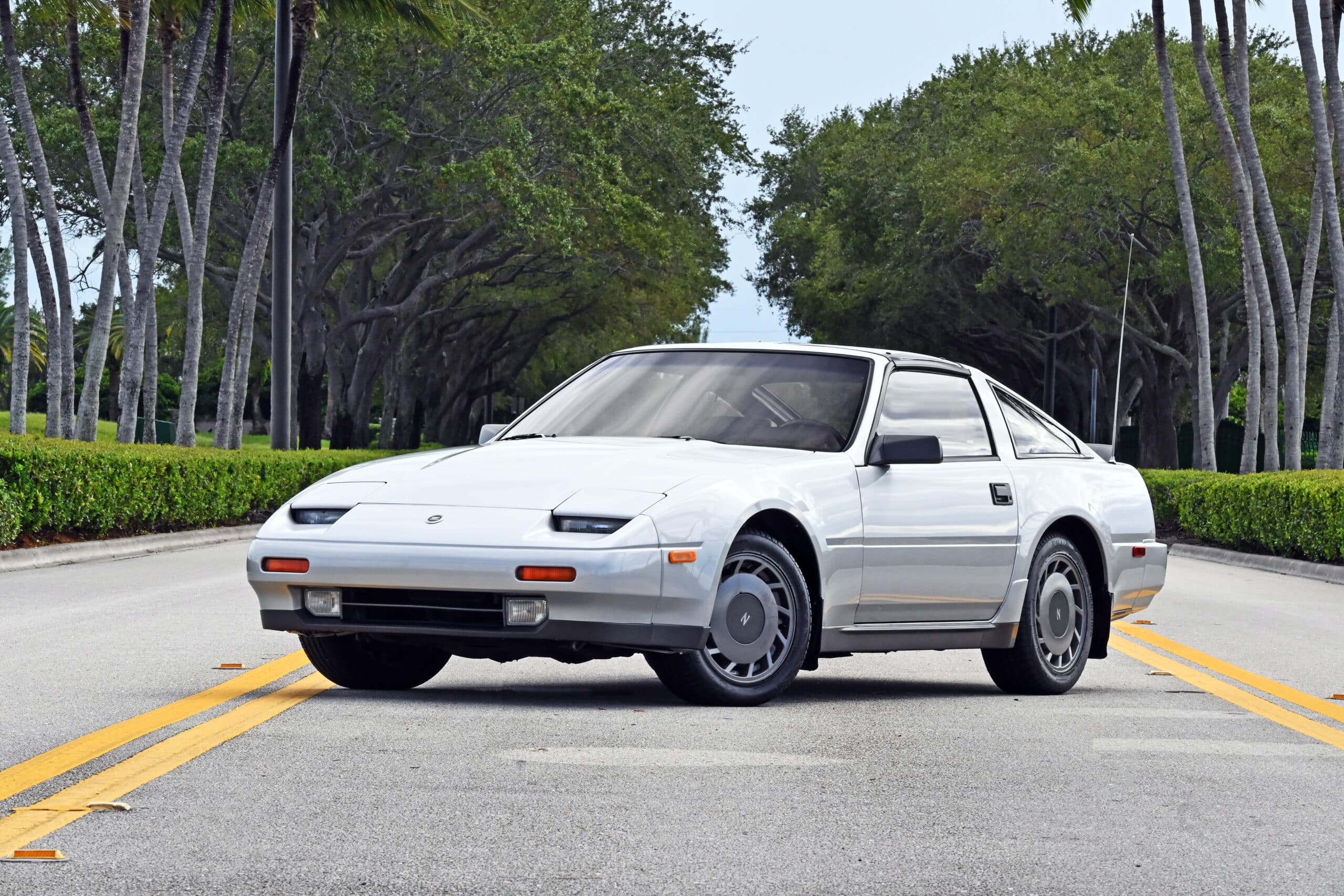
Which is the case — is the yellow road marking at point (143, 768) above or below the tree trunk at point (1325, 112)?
below

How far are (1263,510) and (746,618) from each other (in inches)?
709

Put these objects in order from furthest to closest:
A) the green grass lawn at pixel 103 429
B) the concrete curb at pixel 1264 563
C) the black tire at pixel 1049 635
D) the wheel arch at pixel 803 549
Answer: the green grass lawn at pixel 103 429
the concrete curb at pixel 1264 563
the black tire at pixel 1049 635
the wheel arch at pixel 803 549

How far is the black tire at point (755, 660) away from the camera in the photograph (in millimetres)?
7750

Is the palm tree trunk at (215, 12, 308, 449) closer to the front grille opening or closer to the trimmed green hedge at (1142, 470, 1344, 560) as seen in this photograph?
the trimmed green hedge at (1142, 470, 1344, 560)

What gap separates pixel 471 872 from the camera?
4.93 metres

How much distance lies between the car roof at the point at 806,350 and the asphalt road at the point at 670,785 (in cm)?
157

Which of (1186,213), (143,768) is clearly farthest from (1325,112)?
(143,768)

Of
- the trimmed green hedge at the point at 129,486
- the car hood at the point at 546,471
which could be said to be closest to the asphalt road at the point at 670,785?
the car hood at the point at 546,471

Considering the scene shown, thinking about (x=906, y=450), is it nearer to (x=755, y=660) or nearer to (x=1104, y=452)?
(x=755, y=660)

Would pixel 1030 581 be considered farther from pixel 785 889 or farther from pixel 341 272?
pixel 341 272

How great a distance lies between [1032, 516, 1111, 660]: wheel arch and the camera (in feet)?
31.5

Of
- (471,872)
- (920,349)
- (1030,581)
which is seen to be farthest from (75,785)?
(920,349)

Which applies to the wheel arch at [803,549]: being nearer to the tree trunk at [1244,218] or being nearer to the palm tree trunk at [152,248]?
the palm tree trunk at [152,248]

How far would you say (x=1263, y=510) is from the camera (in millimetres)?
24328
